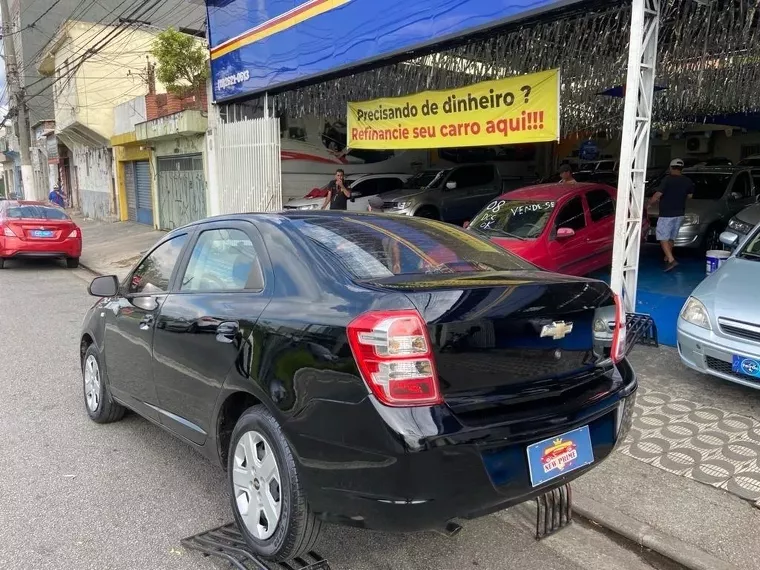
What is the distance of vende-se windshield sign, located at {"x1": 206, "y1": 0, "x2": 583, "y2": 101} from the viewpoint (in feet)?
25.1

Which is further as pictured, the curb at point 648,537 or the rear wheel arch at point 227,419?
the rear wheel arch at point 227,419

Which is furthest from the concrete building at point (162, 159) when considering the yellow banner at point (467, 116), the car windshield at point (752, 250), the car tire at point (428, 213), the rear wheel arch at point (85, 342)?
the car windshield at point (752, 250)

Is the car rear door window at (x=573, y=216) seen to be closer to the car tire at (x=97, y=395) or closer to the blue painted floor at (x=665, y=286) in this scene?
the blue painted floor at (x=665, y=286)

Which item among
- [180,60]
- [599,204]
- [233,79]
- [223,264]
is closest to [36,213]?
[233,79]

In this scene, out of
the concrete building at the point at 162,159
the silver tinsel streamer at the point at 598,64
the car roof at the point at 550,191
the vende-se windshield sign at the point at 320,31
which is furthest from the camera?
the concrete building at the point at 162,159

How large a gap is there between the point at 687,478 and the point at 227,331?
2.88 metres

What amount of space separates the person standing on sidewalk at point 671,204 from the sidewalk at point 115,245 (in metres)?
8.92

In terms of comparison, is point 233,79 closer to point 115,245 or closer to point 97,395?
point 115,245

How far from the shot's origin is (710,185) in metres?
11.0

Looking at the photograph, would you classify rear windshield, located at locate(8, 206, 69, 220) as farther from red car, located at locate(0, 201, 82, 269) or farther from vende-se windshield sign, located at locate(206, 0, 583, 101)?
vende-se windshield sign, located at locate(206, 0, 583, 101)

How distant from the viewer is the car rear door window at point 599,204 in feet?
28.9

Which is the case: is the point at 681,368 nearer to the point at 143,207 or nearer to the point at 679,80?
the point at 679,80

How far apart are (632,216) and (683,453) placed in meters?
3.00

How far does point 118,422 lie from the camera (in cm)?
457
